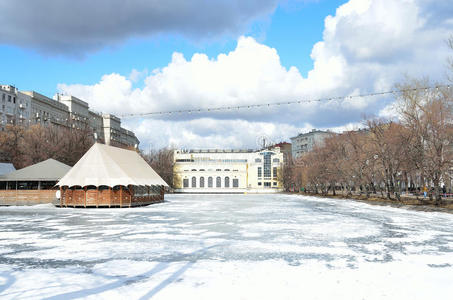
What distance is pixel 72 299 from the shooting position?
7336mm

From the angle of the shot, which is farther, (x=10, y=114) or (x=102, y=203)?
(x=10, y=114)

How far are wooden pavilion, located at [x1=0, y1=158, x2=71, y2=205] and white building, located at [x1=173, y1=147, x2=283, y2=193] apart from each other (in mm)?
72324

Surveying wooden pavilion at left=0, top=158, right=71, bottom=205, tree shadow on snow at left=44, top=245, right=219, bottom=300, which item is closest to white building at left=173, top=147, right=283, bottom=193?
wooden pavilion at left=0, top=158, right=71, bottom=205

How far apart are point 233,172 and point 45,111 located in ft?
192

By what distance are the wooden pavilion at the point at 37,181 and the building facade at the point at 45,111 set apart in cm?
3115

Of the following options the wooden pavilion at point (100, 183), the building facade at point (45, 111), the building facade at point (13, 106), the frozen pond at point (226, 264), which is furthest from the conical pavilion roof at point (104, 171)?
the building facade at point (13, 106)

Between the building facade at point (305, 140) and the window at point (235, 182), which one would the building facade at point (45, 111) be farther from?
the building facade at point (305, 140)

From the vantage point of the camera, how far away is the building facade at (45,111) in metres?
91.2

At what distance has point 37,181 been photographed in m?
44.1

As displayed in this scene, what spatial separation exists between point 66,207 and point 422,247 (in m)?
32.6

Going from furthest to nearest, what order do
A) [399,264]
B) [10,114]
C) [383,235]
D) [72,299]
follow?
1. [10,114]
2. [383,235]
3. [399,264]
4. [72,299]

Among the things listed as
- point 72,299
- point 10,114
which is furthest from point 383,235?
point 10,114

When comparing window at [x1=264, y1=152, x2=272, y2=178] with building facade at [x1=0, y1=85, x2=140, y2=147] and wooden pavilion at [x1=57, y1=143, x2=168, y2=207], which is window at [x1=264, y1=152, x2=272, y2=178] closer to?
building facade at [x1=0, y1=85, x2=140, y2=147]

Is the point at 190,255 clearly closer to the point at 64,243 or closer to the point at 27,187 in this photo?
the point at 64,243
